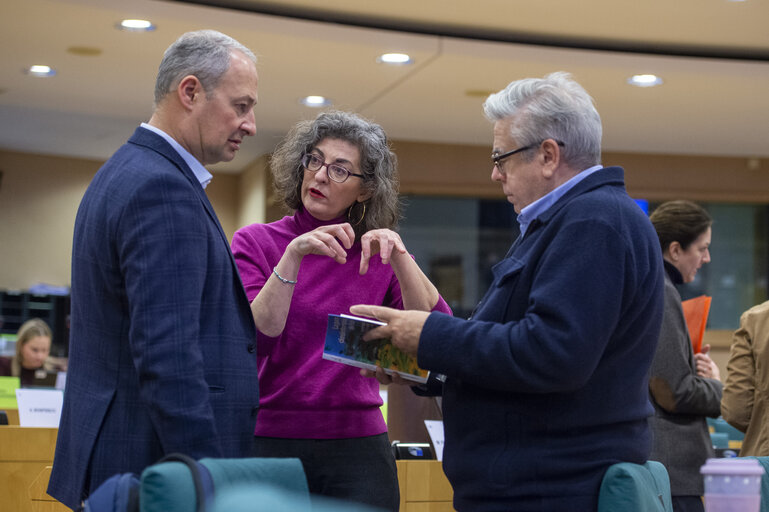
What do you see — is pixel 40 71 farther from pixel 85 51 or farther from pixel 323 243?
pixel 323 243

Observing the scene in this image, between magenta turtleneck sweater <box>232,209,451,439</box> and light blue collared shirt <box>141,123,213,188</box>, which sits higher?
light blue collared shirt <box>141,123,213,188</box>

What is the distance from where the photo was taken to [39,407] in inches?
153

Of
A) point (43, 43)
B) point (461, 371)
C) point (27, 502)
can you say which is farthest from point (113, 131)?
point (461, 371)

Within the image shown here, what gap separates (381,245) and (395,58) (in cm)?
453

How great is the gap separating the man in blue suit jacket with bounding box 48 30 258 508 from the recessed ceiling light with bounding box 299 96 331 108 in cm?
583

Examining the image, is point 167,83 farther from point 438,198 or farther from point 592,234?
point 438,198

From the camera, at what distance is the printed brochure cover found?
1.94 m

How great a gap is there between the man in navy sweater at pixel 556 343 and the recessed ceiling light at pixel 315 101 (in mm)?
5907

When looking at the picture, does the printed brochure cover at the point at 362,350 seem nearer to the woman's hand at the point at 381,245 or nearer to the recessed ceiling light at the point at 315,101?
the woman's hand at the point at 381,245

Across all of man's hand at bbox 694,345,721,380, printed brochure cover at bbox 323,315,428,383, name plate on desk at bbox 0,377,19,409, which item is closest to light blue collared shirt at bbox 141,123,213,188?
printed brochure cover at bbox 323,315,428,383

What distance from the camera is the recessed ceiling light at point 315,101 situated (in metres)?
7.66

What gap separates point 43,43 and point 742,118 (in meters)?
5.55

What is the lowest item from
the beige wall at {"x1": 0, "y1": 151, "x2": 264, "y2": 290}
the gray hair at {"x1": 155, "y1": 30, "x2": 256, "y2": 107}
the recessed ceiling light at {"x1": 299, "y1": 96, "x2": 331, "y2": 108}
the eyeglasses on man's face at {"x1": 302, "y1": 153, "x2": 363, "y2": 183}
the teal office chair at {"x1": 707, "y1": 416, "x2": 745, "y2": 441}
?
the teal office chair at {"x1": 707, "y1": 416, "x2": 745, "y2": 441}

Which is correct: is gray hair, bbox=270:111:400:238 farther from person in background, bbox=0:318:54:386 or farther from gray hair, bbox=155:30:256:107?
person in background, bbox=0:318:54:386
